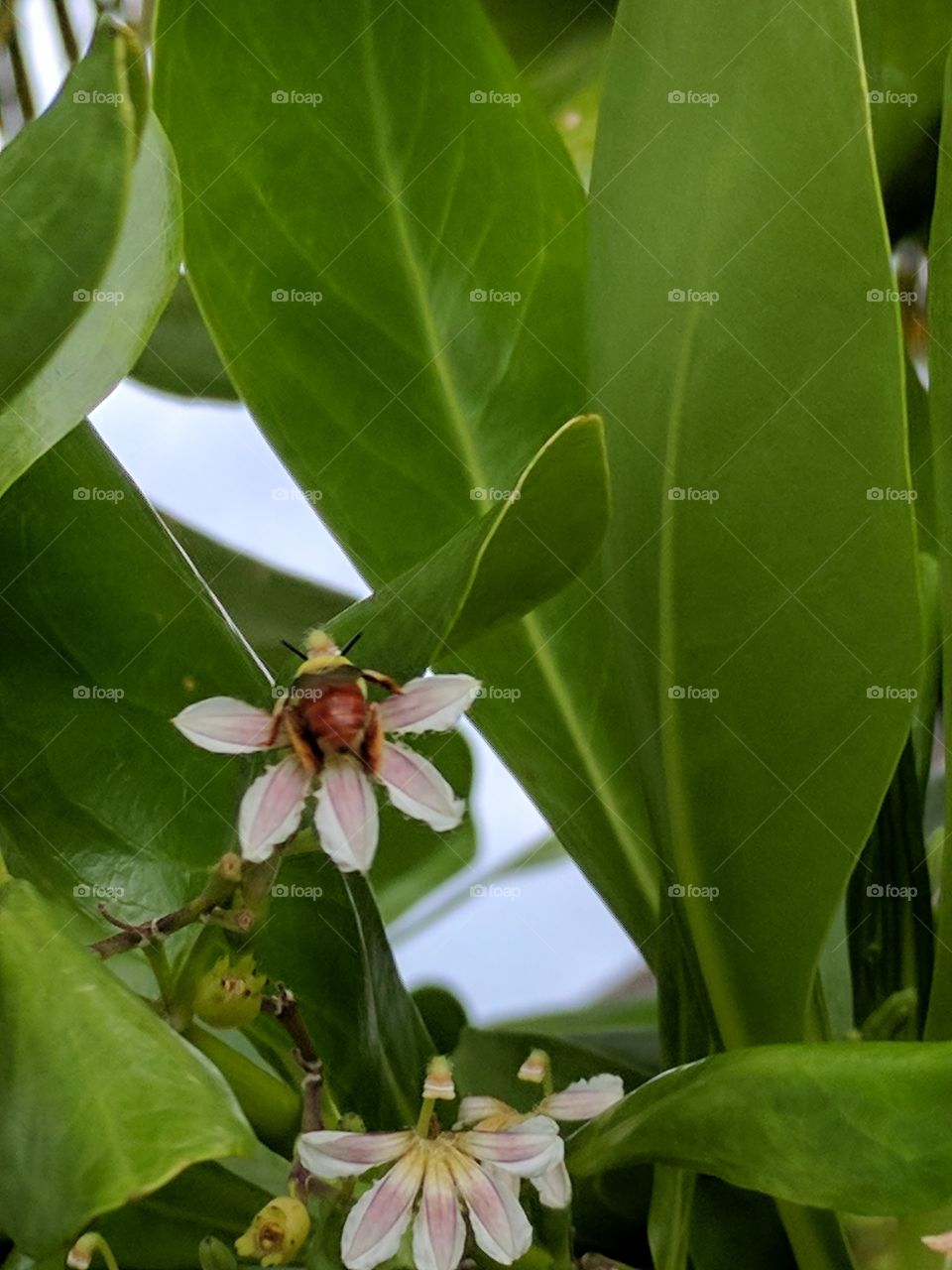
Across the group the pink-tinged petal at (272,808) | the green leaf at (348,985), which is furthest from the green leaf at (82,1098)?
the green leaf at (348,985)

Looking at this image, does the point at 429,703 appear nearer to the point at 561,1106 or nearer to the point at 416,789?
the point at 416,789

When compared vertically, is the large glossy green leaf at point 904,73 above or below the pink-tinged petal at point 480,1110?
above

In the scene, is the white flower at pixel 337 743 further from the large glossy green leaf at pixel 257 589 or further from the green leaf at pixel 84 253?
the large glossy green leaf at pixel 257 589

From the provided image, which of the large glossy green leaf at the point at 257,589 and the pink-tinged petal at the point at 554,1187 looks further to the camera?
the large glossy green leaf at the point at 257,589

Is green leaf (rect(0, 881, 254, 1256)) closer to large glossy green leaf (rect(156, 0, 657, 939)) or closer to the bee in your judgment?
the bee

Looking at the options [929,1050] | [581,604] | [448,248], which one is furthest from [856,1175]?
[448,248]

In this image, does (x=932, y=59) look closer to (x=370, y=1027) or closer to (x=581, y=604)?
(x=581, y=604)
